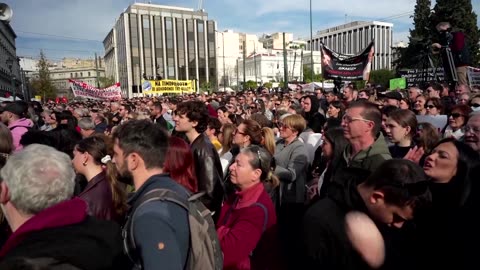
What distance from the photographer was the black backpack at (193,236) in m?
1.85

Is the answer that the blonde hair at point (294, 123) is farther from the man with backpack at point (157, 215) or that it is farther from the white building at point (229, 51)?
the white building at point (229, 51)

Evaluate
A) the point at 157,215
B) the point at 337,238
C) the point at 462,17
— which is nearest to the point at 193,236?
the point at 157,215

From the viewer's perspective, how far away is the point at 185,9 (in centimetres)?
9481

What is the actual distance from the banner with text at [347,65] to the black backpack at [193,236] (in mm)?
9857

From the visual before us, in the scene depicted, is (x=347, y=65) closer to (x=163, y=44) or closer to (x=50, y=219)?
(x=50, y=219)

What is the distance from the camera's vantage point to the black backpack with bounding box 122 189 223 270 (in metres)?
1.85

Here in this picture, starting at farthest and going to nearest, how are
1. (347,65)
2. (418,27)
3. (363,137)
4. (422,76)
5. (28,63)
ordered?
(28,63), (418,27), (422,76), (347,65), (363,137)

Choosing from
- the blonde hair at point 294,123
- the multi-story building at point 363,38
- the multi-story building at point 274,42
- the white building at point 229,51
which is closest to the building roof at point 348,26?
the multi-story building at point 363,38

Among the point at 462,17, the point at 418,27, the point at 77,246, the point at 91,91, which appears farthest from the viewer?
the point at 418,27

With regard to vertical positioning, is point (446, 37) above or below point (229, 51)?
below

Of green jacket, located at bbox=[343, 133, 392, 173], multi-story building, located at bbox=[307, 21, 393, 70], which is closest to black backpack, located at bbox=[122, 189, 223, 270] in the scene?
green jacket, located at bbox=[343, 133, 392, 173]

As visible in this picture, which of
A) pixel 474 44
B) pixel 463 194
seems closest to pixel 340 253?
pixel 463 194

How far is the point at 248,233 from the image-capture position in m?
2.64

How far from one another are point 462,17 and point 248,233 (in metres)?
50.3
